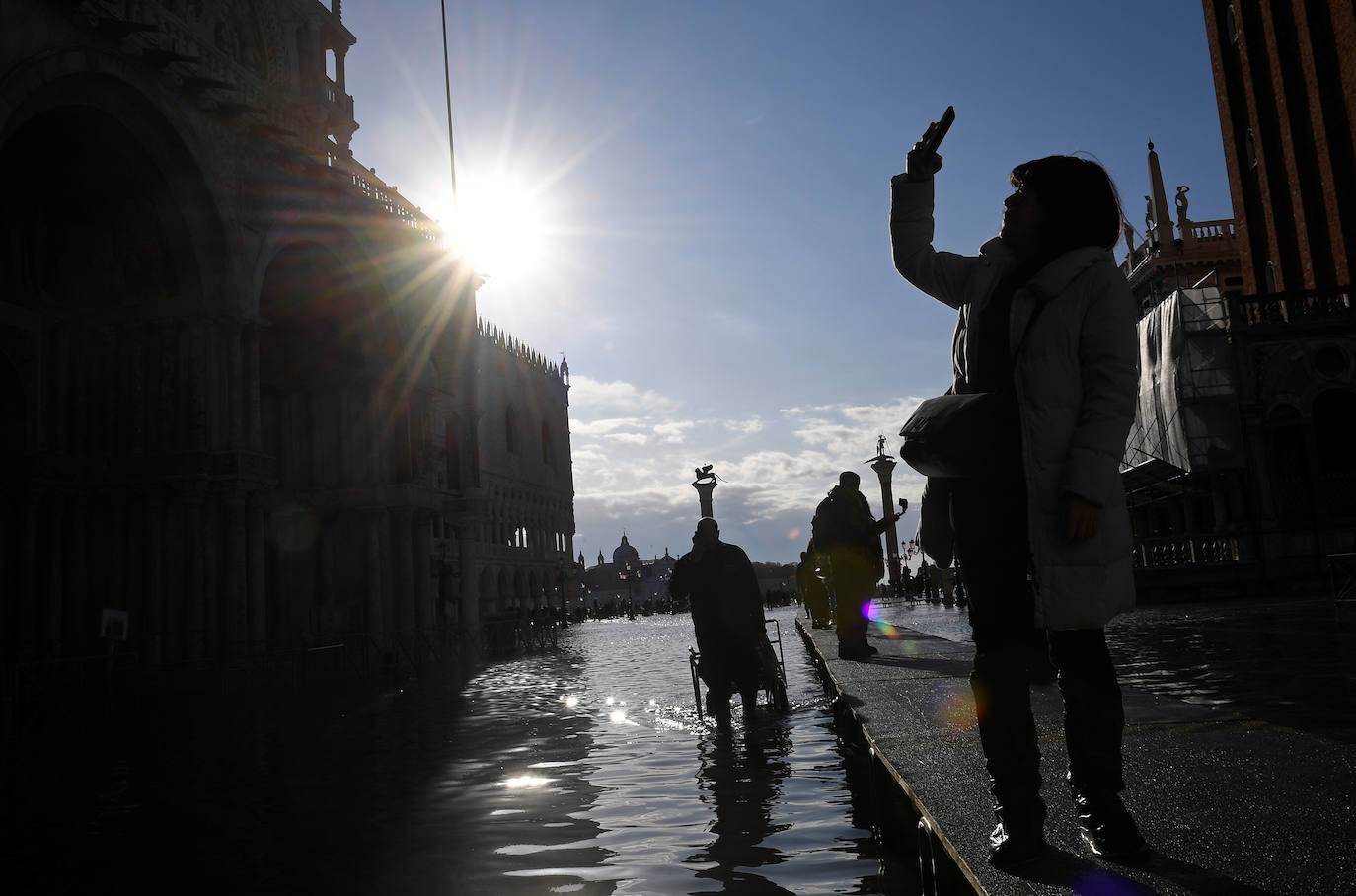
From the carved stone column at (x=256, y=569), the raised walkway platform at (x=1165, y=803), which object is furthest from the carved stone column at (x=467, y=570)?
the raised walkway platform at (x=1165, y=803)

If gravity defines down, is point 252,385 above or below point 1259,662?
above

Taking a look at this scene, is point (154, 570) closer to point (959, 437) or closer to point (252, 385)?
point (252, 385)

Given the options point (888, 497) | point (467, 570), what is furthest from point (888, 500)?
point (467, 570)

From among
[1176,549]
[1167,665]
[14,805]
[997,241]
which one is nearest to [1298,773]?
[997,241]

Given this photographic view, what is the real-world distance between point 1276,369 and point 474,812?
25516mm

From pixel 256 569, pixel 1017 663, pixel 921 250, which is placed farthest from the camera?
pixel 256 569

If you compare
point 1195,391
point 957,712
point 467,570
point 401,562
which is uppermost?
point 1195,391

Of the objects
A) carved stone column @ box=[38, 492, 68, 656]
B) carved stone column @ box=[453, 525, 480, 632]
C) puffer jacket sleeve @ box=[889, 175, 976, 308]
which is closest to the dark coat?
puffer jacket sleeve @ box=[889, 175, 976, 308]

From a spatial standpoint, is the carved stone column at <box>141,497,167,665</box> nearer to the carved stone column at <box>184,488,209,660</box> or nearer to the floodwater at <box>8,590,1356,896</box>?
the carved stone column at <box>184,488,209,660</box>

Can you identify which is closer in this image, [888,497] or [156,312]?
[156,312]

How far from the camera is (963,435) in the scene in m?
2.81

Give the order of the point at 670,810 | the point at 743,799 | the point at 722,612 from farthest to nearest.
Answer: the point at 722,612, the point at 743,799, the point at 670,810

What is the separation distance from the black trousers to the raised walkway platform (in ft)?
0.71

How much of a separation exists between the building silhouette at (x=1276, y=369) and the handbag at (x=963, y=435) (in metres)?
23.7
